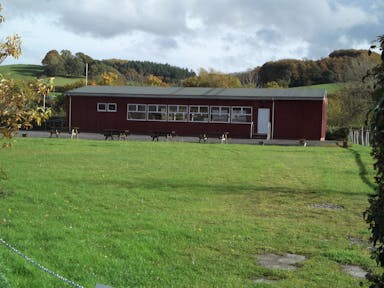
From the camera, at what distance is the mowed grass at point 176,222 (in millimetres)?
6277

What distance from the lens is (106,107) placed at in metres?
43.8

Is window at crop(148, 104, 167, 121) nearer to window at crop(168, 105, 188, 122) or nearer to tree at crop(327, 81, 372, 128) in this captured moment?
window at crop(168, 105, 188, 122)

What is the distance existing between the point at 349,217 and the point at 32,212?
19.2ft

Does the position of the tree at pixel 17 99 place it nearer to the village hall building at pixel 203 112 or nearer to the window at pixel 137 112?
the village hall building at pixel 203 112

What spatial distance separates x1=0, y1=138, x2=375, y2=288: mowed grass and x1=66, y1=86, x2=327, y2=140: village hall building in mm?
21986

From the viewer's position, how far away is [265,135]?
40312 millimetres

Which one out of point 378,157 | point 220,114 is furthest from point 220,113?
point 378,157

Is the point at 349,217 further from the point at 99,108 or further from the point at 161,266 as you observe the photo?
the point at 99,108

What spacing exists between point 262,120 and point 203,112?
4618mm

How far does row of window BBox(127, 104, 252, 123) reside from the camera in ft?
135

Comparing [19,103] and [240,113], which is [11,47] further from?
[240,113]

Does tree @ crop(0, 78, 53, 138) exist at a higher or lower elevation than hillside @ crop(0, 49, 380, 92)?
lower

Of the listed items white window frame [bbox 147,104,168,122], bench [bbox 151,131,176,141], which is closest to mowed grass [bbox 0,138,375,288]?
bench [bbox 151,131,176,141]

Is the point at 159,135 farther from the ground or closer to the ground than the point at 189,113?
closer to the ground
